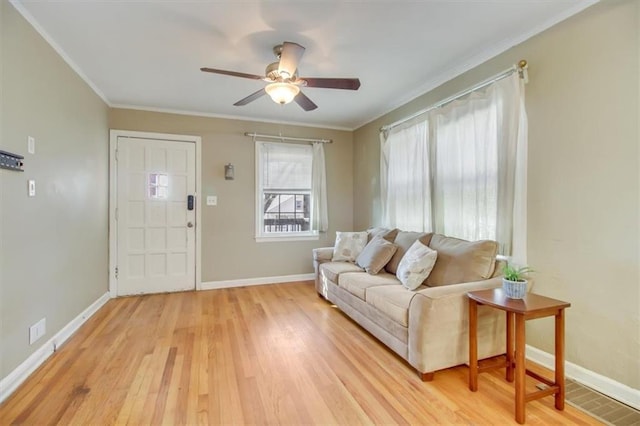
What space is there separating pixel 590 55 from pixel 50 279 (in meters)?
4.28

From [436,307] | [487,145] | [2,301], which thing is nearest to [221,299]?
[2,301]

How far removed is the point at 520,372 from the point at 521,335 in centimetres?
20

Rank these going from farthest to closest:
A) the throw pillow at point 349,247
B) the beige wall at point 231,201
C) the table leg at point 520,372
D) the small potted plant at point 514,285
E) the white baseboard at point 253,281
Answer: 1. the white baseboard at point 253,281
2. the beige wall at point 231,201
3. the throw pillow at point 349,247
4. the small potted plant at point 514,285
5. the table leg at point 520,372

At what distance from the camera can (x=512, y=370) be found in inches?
83.2

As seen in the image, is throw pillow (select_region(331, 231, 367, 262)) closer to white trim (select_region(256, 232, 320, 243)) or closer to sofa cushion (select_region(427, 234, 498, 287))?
white trim (select_region(256, 232, 320, 243))

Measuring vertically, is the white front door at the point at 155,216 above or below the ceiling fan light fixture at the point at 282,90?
below

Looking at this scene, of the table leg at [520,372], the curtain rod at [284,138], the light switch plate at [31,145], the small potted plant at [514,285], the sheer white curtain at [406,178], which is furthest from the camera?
the curtain rod at [284,138]

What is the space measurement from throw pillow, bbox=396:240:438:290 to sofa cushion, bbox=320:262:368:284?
0.71 m

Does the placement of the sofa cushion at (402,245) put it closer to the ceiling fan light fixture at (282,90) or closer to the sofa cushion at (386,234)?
the sofa cushion at (386,234)

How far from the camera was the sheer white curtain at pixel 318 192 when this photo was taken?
4793 millimetres

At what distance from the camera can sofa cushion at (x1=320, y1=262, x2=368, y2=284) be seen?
3410 mm

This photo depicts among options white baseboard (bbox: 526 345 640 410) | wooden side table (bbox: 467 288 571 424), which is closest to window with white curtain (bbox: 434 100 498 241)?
wooden side table (bbox: 467 288 571 424)

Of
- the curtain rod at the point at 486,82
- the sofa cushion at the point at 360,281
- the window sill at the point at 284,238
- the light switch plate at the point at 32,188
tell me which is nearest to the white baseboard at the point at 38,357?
the light switch plate at the point at 32,188

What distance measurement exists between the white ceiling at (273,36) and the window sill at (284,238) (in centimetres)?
213
